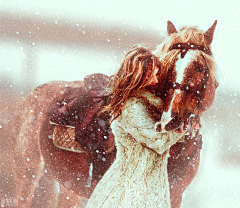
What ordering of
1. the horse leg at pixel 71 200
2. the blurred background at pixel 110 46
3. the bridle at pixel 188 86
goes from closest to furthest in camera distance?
the bridle at pixel 188 86 < the blurred background at pixel 110 46 < the horse leg at pixel 71 200

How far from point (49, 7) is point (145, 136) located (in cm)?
53

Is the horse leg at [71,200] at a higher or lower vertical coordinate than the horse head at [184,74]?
lower

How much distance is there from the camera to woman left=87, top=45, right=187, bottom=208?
0.52 m

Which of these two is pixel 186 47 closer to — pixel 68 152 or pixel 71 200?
pixel 68 152

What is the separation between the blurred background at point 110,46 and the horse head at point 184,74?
5.5 inches

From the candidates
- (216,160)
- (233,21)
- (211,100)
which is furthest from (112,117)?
(233,21)

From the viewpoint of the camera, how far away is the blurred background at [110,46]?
2.23 feet

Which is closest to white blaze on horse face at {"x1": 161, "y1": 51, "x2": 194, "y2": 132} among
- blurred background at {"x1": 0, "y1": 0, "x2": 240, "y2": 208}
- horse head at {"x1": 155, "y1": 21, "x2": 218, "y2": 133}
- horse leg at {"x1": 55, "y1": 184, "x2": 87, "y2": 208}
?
horse head at {"x1": 155, "y1": 21, "x2": 218, "y2": 133}

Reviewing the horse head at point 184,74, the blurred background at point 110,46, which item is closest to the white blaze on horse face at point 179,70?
the horse head at point 184,74

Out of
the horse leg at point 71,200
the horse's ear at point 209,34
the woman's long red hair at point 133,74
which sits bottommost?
the horse leg at point 71,200

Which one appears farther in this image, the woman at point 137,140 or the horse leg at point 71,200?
the horse leg at point 71,200

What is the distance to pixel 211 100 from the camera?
569 millimetres

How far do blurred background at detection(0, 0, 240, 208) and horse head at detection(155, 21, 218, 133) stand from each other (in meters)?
0.14

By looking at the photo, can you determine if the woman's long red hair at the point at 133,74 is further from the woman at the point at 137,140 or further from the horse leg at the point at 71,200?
the horse leg at the point at 71,200
